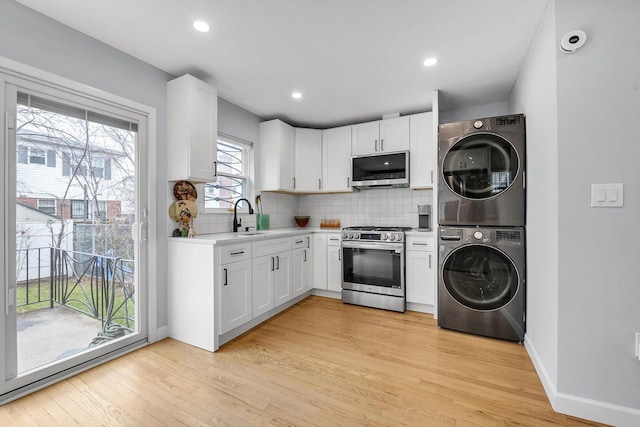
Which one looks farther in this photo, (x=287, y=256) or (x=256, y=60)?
(x=287, y=256)

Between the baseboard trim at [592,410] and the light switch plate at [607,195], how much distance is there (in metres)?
1.08

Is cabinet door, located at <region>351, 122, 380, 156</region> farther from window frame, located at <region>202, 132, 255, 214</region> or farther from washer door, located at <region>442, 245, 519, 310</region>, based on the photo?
washer door, located at <region>442, 245, 519, 310</region>

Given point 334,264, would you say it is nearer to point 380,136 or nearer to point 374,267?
point 374,267

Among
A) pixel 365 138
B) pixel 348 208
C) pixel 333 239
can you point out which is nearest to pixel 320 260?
pixel 333 239

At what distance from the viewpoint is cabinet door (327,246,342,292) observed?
363 cm

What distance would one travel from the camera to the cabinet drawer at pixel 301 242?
134 inches

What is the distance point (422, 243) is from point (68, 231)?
10.5 ft

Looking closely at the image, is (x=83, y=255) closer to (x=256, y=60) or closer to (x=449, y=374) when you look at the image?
(x=256, y=60)

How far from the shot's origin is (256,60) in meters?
2.39

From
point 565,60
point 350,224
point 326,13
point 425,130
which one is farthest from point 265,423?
point 425,130

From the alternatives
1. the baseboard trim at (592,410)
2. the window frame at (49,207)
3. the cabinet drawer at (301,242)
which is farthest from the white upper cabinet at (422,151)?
the window frame at (49,207)

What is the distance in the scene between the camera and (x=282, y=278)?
3.17 meters

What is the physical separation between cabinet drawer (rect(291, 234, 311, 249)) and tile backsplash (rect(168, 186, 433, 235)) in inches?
25.5

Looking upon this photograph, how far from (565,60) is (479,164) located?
1.08m
